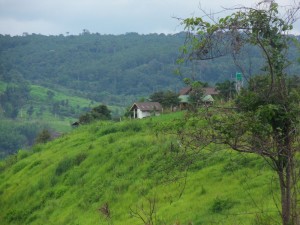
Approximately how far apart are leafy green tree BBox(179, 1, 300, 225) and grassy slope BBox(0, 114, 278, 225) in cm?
233

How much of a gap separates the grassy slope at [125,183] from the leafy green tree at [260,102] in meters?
2.33

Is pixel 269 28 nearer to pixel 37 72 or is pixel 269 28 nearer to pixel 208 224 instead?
pixel 208 224

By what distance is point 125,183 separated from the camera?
1614cm

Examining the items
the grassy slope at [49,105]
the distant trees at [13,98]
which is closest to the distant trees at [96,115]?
the grassy slope at [49,105]

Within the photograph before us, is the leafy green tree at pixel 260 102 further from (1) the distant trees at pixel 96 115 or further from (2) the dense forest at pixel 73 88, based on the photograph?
(2) the dense forest at pixel 73 88

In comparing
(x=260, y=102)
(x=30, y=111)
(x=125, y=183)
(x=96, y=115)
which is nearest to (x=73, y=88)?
(x=30, y=111)

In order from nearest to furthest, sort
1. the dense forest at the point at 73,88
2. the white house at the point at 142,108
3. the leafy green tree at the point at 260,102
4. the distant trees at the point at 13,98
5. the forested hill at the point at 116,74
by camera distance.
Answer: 1. the leafy green tree at the point at 260,102
2. the white house at the point at 142,108
3. the dense forest at the point at 73,88
4. the distant trees at the point at 13,98
5. the forested hill at the point at 116,74

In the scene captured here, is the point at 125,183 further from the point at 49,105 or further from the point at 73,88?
the point at 73,88

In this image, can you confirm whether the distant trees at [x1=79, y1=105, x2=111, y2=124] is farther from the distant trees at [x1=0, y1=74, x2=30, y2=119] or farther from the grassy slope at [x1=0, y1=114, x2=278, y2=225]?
the distant trees at [x1=0, y1=74, x2=30, y2=119]

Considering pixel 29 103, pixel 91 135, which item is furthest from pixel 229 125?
pixel 29 103

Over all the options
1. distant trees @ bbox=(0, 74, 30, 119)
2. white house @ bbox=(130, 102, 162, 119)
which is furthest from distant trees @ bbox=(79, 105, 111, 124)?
distant trees @ bbox=(0, 74, 30, 119)

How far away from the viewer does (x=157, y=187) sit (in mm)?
14664

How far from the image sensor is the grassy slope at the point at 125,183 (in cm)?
1120

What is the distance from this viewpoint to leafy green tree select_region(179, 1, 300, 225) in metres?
5.66
